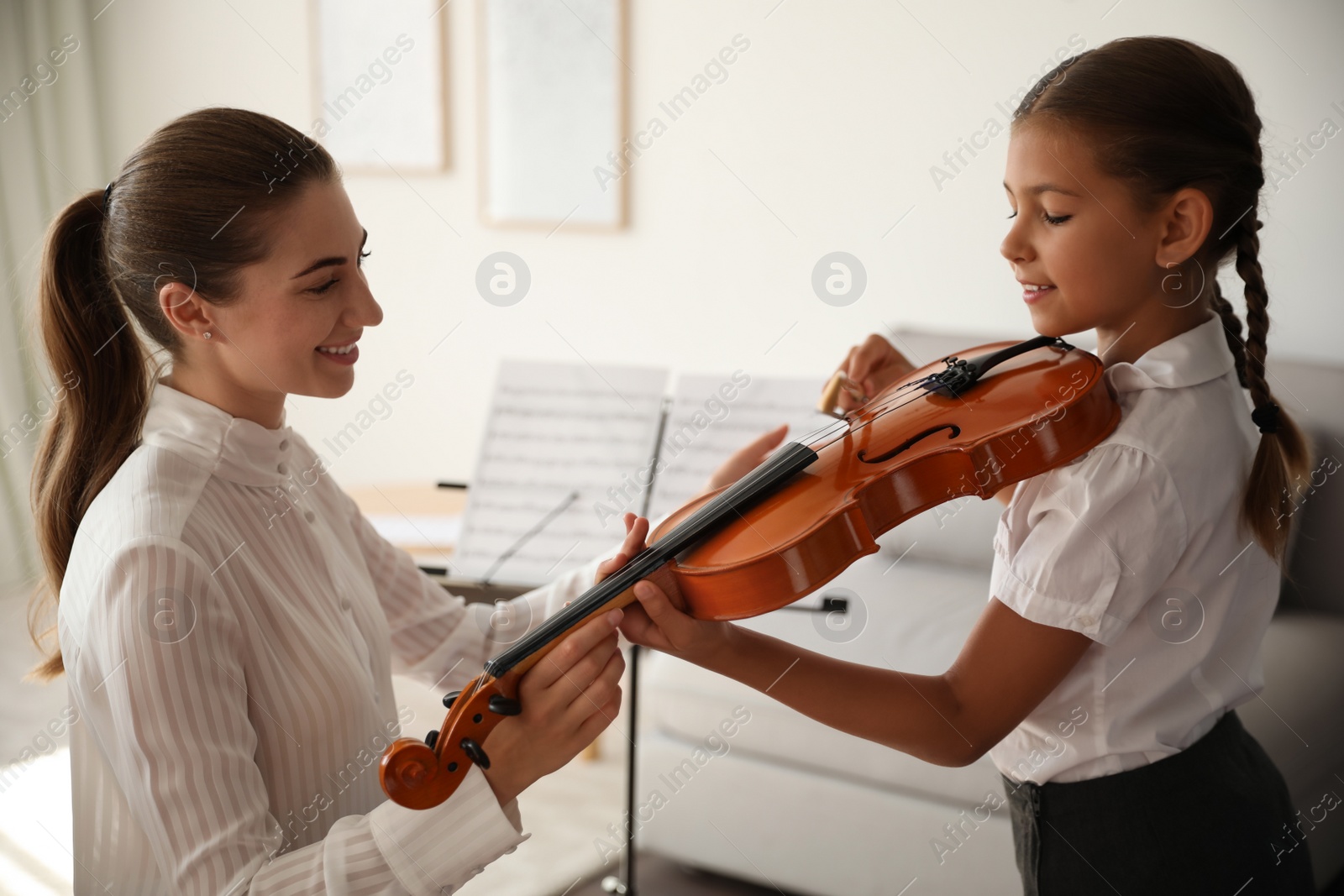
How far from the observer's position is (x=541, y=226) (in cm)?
365

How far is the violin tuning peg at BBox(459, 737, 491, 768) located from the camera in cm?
98

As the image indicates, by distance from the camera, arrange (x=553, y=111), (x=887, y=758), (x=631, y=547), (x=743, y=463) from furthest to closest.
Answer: (x=553, y=111) → (x=887, y=758) → (x=743, y=463) → (x=631, y=547)

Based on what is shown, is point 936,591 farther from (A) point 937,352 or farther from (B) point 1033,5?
(B) point 1033,5

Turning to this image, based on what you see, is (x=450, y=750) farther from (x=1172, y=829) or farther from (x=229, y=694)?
(x=1172, y=829)

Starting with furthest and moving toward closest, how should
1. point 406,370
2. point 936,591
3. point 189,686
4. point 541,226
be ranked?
point 406,370
point 541,226
point 936,591
point 189,686

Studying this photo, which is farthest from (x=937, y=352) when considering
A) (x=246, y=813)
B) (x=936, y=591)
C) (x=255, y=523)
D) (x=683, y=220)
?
(x=246, y=813)

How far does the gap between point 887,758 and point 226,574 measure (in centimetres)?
134

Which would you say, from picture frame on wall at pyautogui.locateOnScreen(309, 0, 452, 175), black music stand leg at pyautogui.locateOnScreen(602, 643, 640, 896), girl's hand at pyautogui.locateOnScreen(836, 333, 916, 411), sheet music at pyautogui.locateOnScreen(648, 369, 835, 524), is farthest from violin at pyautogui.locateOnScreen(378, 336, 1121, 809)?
picture frame on wall at pyautogui.locateOnScreen(309, 0, 452, 175)

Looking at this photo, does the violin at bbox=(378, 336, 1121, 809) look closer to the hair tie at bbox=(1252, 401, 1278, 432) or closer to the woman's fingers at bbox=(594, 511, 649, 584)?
the woman's fingers at bbox=(594, 511, 649, 584)

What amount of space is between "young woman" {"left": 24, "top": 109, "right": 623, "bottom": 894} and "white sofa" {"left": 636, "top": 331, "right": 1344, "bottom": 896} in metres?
1.03

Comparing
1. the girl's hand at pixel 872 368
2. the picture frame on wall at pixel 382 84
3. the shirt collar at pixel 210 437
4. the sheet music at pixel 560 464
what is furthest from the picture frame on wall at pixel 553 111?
the shirt collar at pixel 210 437

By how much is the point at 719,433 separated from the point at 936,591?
26.1 inches

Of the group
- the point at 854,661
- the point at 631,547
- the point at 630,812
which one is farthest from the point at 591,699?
the point at 630,812

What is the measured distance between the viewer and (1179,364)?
3.46ft
